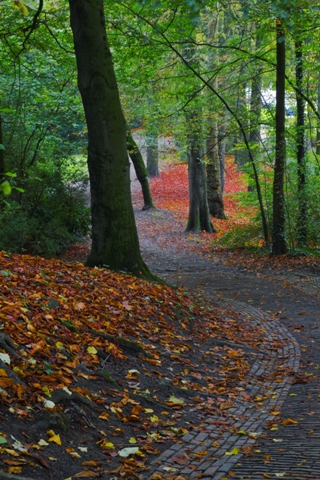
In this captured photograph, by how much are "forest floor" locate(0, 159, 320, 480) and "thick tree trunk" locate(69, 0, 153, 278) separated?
93cm

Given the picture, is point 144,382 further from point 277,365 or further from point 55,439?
point 277,365

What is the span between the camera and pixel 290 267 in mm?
15812

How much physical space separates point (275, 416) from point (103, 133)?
20.2 ft

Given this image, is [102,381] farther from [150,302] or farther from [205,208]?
[205,208]

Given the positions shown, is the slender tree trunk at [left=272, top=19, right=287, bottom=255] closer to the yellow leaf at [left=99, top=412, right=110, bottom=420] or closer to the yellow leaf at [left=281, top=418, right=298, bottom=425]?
the yellow leaf at [left=281, top=418, right=298, bottom=425]

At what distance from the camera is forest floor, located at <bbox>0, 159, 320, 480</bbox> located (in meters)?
4.14

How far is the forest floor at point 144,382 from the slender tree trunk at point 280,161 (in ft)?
20.0

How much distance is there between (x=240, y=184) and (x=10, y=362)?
3752 centimetres

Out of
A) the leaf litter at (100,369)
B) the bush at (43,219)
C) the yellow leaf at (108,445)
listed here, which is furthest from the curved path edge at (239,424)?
the bush at (43,219)

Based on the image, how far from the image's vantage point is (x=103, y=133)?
10148 millimetres

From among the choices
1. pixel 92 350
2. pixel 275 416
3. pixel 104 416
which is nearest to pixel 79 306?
pixel 92 350

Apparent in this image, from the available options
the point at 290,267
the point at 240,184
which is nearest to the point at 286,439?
the point at 290,267

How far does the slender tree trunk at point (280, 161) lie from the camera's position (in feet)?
53.8

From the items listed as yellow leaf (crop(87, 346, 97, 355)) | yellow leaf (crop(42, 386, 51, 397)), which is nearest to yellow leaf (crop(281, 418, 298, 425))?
yellow leaf (crop(87, 346, 97, 355))
